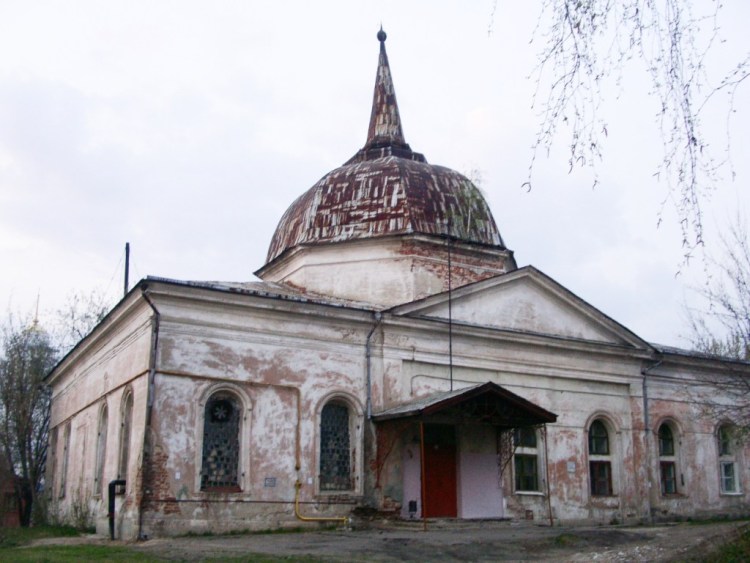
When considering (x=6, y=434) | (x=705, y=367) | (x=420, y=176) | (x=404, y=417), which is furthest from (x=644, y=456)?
(x=6, y=434)

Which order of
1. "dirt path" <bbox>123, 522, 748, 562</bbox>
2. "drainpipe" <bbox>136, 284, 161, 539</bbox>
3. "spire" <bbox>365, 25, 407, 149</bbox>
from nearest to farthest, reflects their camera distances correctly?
"dirt path" <bbox>123, 522, 748, 562</bbox> < "drainpipe" <bbox>136, 284, 161, 539</bbox> < "spire" <bbox>365, 25, 407, 149</bbox>

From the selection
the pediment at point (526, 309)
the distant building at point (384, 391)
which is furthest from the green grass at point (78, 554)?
the pediment at point (526, 309)

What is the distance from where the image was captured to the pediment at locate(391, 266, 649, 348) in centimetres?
1914

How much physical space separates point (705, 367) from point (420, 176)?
393 inches

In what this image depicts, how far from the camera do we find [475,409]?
17.3m

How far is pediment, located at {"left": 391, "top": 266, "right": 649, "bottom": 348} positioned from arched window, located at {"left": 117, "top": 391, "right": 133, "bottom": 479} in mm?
6043

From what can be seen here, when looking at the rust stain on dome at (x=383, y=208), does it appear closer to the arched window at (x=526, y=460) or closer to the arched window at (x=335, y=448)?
the arched window at (x=335, y=448)

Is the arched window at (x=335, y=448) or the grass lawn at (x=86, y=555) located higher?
the arched window at (x=335, y=448)

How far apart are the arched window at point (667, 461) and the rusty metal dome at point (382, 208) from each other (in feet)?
23.0

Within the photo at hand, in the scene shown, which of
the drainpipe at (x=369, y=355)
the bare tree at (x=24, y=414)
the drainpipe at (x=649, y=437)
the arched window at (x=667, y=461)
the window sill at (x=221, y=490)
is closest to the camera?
the window sill at (x=221, y=490)

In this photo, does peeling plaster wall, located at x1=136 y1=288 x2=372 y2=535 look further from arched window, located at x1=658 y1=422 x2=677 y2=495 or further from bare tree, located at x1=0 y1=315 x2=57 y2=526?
bare tree, located at x1=0 y1=315 x2=57 y2=526

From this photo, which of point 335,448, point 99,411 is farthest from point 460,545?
point 99,411

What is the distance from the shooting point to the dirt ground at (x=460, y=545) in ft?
37.2

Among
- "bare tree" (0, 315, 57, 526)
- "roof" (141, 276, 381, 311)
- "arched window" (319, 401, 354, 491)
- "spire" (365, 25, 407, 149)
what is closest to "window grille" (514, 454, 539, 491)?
"arched window" (319, 401, 354, 491)
